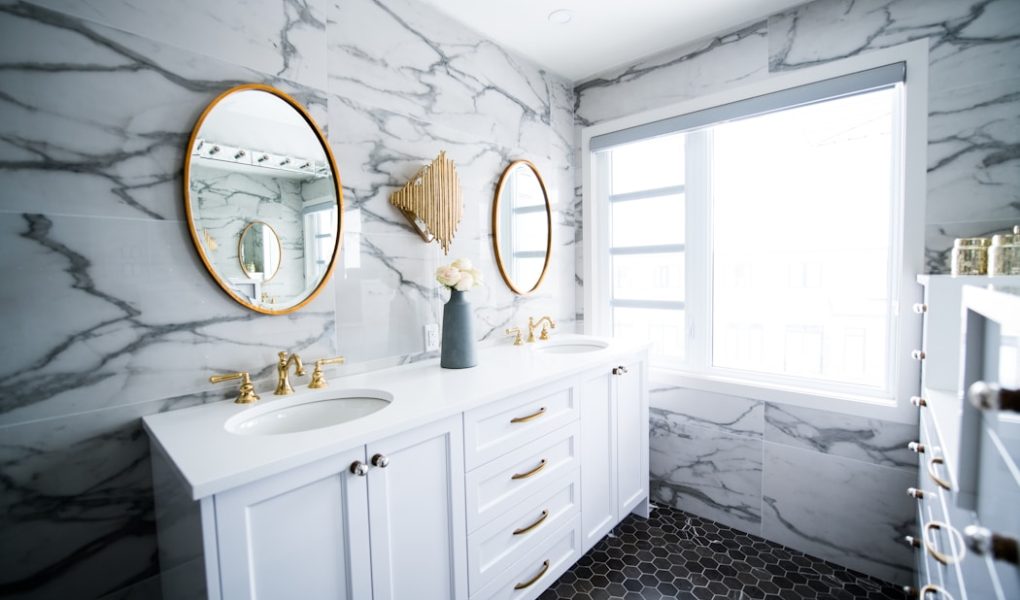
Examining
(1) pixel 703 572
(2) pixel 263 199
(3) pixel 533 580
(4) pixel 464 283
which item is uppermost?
(2) pixel 263 199

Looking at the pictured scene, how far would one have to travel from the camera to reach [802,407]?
78.7 inches

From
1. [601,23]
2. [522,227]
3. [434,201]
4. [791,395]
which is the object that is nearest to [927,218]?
[791,395]

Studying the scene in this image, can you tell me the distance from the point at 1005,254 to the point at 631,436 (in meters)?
1.46

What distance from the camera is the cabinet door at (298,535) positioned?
0.87 m

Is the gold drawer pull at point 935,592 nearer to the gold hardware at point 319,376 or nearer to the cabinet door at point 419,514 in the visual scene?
the cabinet door at point 419,514

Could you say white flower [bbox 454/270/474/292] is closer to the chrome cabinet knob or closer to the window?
the window

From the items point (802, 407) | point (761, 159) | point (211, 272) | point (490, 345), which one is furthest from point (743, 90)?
point (211, 272)

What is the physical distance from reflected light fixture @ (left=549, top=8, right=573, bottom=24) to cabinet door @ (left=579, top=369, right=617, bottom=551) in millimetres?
1666

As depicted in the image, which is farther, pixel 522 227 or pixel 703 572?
pixel 522 227

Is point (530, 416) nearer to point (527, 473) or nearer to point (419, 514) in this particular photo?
point (527, 473)

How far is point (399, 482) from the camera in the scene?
1151mm

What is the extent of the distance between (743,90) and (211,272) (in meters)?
2.39

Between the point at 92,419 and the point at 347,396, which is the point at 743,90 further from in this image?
the point at 92,419

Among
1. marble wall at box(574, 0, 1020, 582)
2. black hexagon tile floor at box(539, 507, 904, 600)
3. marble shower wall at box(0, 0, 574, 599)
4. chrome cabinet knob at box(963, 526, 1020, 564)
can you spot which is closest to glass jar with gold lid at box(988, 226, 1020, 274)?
marble wall at box(574, 0, 1020, 582)
